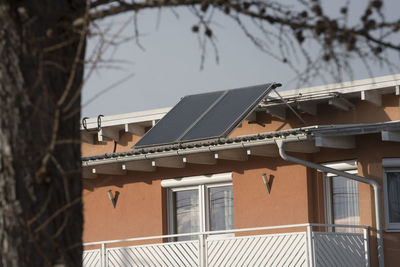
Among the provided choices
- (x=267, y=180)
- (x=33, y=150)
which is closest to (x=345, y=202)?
(x=267, y=180)

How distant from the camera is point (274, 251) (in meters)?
13.4

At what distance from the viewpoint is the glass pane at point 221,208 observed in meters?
15.8

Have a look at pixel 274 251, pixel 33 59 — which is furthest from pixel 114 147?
pixel 33 59

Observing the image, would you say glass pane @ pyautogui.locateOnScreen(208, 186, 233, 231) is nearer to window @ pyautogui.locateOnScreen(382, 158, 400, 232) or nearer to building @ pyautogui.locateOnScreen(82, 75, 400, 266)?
building @ pyautogui.locateOnScreen(82, 75, 400, 266)

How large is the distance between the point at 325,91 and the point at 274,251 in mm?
3295

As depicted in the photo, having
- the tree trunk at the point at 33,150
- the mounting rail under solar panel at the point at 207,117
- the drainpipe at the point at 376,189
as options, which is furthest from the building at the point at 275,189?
the tree trunk at the point at 33,150

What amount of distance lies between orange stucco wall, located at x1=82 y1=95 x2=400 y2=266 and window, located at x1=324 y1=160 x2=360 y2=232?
0.14 metres

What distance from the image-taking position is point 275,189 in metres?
15.0

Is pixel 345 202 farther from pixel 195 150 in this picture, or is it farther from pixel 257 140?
pixel 195 150

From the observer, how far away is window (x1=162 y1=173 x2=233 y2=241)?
15867 millimetres

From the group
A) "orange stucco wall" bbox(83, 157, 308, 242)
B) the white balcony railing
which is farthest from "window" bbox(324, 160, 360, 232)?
"orange stucco wall" bbox(83, 157, 308, 242)

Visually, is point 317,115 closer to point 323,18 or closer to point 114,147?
point 114,147

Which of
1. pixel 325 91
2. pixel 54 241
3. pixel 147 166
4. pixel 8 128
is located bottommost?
pixel 54 241

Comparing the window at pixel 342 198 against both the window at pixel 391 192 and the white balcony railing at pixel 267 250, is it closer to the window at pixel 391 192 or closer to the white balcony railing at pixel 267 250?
the white balcony railing at pixel 267 250
